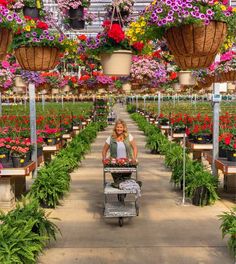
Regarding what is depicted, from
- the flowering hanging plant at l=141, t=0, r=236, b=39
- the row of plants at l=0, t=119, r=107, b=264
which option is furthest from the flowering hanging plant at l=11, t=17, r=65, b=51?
the row of plants at l=0, t=119, r=107, b=264

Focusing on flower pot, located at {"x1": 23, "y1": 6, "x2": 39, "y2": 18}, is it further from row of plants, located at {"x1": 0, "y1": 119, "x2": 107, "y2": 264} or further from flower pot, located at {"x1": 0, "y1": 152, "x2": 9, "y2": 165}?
flower pot, located at {"x1": 0, "y1": 152, "x2": 9, "y2": 165}

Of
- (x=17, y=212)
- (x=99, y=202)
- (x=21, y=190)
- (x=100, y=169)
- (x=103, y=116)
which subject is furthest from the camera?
(x=103, y=116)

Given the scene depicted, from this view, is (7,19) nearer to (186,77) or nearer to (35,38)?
(35,38)

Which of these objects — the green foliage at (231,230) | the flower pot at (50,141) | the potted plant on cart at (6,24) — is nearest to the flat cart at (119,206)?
the green foliage at (231,230)

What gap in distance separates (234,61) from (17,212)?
14.6ft

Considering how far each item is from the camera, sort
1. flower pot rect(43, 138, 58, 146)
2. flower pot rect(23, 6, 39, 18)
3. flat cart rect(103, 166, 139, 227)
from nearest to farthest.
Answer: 1. flower pot rect(23, 6, 39, 18)
2. flat cart rect(103, 166, 139, 227)
3. flower pot rect(43, 138, 58, 146)

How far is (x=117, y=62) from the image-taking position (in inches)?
177

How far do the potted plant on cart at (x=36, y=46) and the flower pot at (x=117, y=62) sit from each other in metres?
0.54

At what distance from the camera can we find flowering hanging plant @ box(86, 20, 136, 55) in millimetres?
4352

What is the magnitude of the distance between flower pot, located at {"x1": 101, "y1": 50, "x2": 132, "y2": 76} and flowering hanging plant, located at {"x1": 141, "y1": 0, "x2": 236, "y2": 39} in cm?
104

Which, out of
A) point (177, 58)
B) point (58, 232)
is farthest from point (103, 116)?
point (177, 58)

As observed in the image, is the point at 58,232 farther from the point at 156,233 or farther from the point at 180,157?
the point at 180,157

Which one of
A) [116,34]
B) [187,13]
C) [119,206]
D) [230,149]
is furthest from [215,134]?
[187,13]

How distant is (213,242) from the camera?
17.7 ft
